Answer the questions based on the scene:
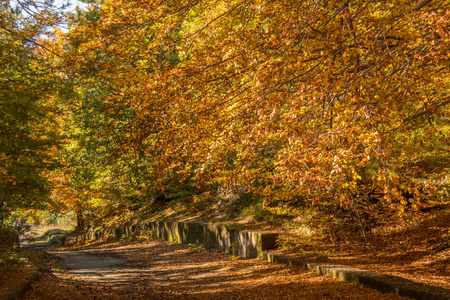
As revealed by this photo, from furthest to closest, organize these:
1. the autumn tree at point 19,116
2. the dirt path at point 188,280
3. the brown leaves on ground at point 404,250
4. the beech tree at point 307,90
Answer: the autumn tree at point 19,116, the brown leaves on ground at point 404,250, the dirt path at point 188,280, the beech tree at point 307,90

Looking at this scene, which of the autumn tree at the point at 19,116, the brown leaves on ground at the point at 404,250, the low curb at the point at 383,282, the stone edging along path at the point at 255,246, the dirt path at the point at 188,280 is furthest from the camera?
the autumn tree at the point at 19,116

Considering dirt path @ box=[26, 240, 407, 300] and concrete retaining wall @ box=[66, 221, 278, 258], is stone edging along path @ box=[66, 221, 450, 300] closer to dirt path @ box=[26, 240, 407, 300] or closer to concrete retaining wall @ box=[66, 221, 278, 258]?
concrete retaining wall @ box=[66, 221, 278, 258]

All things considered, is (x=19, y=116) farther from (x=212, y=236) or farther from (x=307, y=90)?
(x=307, y=90)

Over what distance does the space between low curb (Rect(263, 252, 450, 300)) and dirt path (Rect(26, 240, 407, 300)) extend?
11 centimetres

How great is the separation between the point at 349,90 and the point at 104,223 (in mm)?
19061

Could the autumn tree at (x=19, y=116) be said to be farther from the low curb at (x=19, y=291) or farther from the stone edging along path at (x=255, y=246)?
the stone edging along path at (x=255, y=246)

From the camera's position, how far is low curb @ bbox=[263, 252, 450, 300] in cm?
480

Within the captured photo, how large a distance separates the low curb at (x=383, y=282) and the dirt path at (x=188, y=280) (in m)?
0.11

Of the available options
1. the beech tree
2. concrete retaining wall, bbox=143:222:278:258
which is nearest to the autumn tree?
the beech tree

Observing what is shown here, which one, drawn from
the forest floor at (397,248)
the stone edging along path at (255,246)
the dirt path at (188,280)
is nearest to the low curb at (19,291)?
the dirt path at (188,280)

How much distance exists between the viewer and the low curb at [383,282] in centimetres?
480

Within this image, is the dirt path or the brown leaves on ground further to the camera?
the brown leaves on ground

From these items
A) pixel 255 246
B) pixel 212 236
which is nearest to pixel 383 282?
pixel 255 246

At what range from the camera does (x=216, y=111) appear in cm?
605
